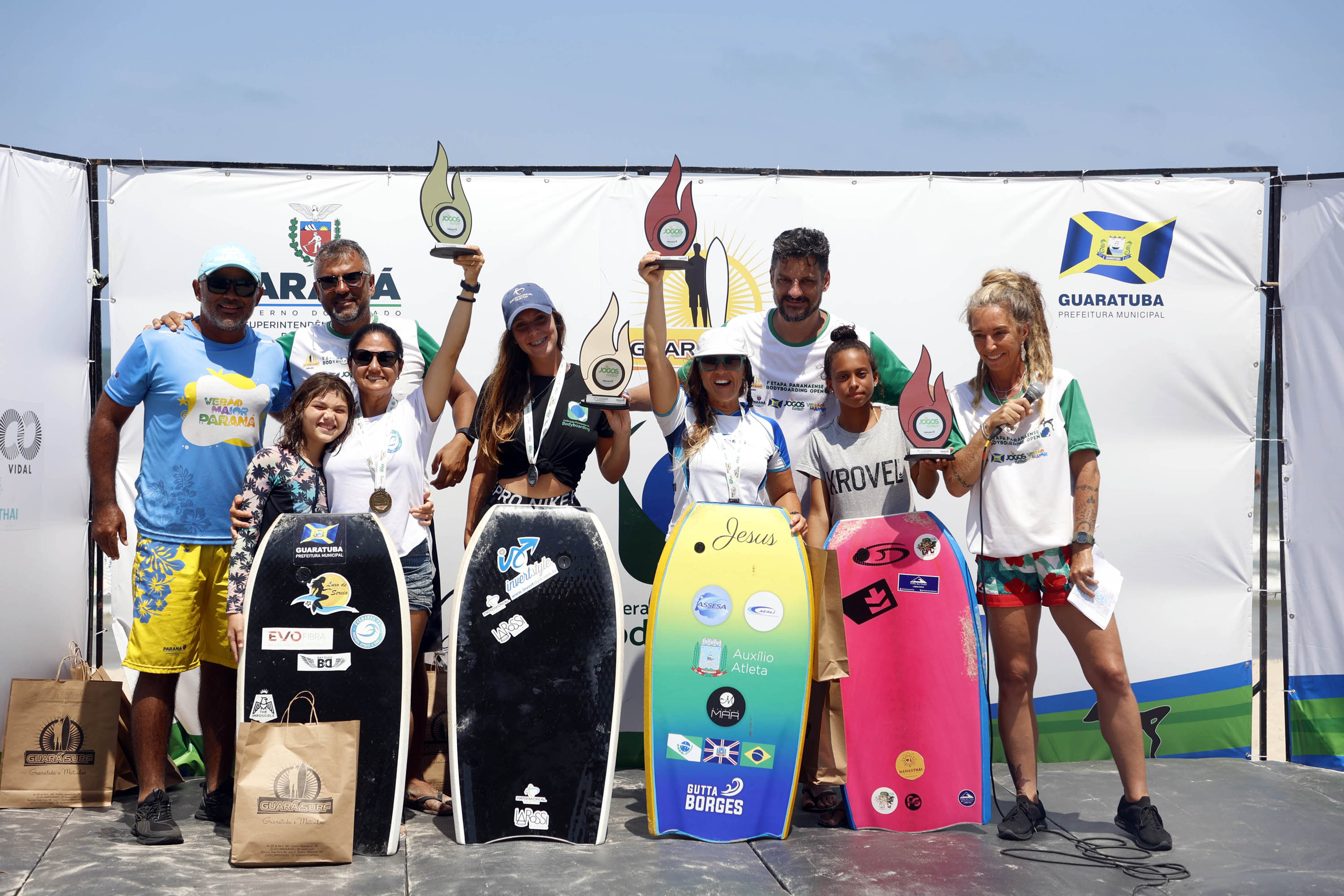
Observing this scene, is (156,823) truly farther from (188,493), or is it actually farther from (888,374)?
(888,374)

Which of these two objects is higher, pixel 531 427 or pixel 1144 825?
pixel 531 427

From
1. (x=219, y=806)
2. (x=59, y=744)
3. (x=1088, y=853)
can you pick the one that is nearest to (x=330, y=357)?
(x=219, y=806)

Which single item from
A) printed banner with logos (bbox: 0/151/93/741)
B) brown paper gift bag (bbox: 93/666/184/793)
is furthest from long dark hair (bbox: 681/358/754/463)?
printed banner with logos (bbox: 0/151/93/741)

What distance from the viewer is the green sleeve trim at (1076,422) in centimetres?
312

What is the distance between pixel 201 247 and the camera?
400cm

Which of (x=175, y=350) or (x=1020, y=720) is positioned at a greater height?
(x=175, y=350)

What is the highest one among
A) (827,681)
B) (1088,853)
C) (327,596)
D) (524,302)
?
(524,302)

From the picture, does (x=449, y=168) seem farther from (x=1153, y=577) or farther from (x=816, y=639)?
(x=1153, y=577)

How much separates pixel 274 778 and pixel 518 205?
2.37m

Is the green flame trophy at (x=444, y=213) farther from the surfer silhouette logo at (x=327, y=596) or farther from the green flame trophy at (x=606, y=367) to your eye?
the surfer silhouette logo at (x=327, y=596)

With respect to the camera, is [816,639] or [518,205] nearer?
[816,639]

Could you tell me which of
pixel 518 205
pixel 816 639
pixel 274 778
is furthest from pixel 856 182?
pixel 274 778

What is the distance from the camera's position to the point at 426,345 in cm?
351

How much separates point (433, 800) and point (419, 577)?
2.46 feet
